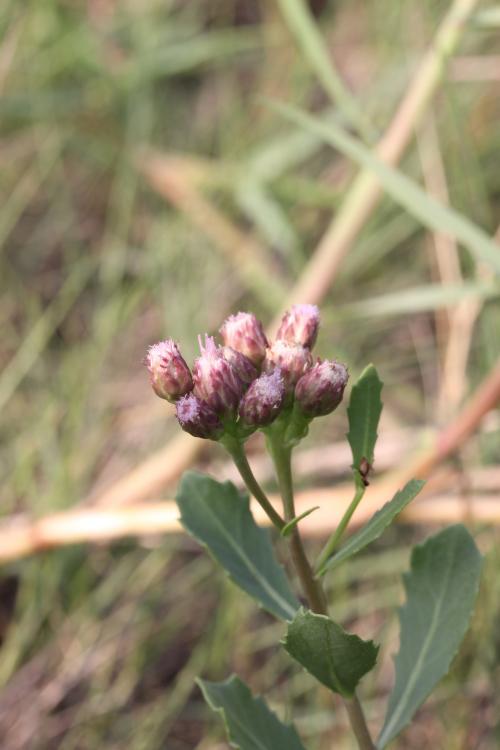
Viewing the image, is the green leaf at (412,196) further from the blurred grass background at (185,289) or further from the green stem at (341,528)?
the green stem at (341,528)

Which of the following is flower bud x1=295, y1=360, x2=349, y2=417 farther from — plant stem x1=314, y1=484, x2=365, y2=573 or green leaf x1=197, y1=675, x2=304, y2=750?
green leaf x1=197, y1=675, x2=304, y2=750

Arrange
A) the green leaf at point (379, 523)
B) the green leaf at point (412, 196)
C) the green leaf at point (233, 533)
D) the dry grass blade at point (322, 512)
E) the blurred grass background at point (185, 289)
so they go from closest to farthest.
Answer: the green leaf at point (379, 523) < the green leaf at point (233, 533) < the green leaf at point (412, 196) < the dry grass blade at point (322, 512) < the blurred grass background at point (185, 289)

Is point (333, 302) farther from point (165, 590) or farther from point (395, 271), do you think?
point (165, 590)

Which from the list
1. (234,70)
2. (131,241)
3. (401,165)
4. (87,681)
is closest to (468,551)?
(87,681)

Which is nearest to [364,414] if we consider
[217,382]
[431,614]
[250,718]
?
[217,382]

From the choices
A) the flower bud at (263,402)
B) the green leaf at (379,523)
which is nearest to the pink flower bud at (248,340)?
the flower bud at (263,402)

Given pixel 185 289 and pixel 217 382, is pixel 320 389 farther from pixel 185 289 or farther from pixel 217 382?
pixel 185 289
